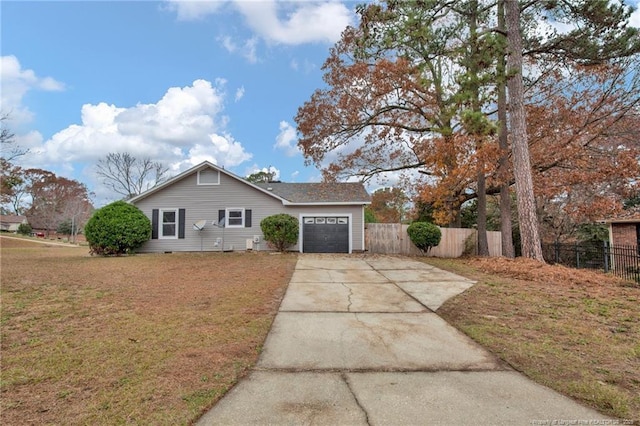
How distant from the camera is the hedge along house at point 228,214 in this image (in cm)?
1658

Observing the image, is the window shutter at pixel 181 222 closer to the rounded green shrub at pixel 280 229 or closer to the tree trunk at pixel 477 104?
the rounded green shrub at pixel 280 229

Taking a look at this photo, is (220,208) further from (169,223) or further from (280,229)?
(280,229)

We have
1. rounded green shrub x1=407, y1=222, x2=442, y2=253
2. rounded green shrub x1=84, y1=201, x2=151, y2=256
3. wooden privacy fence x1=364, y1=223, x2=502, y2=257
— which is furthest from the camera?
wooden privacy fence x1=364, y1=223, x2=502, y2=257

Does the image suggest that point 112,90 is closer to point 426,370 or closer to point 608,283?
point 426,370

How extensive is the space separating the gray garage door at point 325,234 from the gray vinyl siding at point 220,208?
37cm

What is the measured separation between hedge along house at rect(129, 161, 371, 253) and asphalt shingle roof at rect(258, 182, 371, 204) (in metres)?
0.14

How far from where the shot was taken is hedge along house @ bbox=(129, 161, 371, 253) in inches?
653

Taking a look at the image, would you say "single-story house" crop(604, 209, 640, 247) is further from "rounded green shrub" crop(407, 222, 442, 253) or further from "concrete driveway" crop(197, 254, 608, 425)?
"concrete driveway" crop(197, 254, 608, 425)

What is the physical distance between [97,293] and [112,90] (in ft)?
36.1

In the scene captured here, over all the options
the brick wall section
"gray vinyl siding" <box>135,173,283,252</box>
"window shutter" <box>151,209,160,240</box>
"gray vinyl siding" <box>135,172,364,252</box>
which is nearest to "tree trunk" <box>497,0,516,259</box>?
"gray vinyl siding" <box>135,172,364,252</box>

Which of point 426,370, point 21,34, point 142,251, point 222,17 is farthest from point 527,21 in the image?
point 142,251

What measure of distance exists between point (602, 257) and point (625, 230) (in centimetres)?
449

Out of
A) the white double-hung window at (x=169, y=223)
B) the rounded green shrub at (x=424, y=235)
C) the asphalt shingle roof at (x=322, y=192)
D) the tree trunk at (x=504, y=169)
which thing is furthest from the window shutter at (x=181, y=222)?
the tree trunk at (x=504, y=169)

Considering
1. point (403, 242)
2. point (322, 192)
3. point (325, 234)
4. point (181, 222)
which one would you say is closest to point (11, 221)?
point (181, 222)
